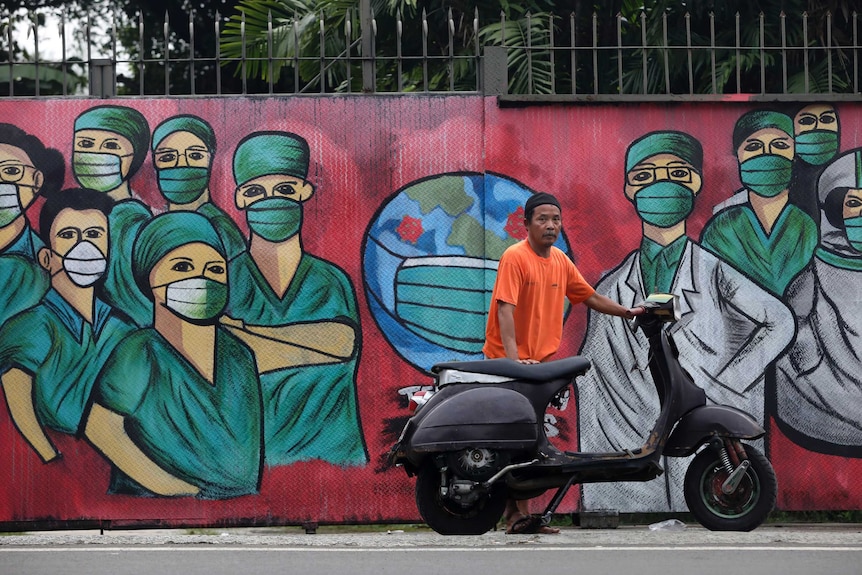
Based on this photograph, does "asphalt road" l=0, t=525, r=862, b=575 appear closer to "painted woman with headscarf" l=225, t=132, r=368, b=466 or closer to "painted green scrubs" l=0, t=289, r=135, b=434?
"painted woman with headscarf" l=225, t=132, r=368, b=466

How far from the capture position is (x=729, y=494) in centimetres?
659

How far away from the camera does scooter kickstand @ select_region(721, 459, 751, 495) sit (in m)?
6.50

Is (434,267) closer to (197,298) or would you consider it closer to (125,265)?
(197,298)

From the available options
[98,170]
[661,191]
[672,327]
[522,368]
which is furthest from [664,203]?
[98,170]

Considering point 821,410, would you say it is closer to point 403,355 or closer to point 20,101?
point 403,355

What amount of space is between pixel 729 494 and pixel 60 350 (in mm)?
4119

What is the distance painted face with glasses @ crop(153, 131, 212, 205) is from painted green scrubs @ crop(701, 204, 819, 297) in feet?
10.0

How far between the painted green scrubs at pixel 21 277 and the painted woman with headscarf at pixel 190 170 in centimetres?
86

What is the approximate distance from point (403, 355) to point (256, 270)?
1.02m

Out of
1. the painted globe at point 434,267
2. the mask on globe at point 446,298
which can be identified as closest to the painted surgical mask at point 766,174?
the painted globe at point 434,267

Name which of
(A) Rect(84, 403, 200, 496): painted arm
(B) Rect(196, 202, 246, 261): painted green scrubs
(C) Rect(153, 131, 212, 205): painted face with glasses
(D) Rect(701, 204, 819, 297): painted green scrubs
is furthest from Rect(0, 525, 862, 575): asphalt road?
(C) Rect(153, 131, 212, 205): painted face with glasses

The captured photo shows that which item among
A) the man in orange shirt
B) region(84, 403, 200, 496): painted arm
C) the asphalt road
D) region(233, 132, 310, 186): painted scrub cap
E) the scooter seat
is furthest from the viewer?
region(233, 132, 310, 186): painted scrub cap

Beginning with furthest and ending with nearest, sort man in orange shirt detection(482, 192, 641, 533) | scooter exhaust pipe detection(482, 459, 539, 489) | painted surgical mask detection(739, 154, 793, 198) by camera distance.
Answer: painted surgical mask detection(739, 154, 793, 198) → man in orange shirt detection(482, 192, 641, 533) → scooter exhaust pipe detection(482, 459, 539, 489)

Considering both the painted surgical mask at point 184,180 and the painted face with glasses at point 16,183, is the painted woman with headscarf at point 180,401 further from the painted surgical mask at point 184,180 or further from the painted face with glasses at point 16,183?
the painted face with glasses at point 16,183
